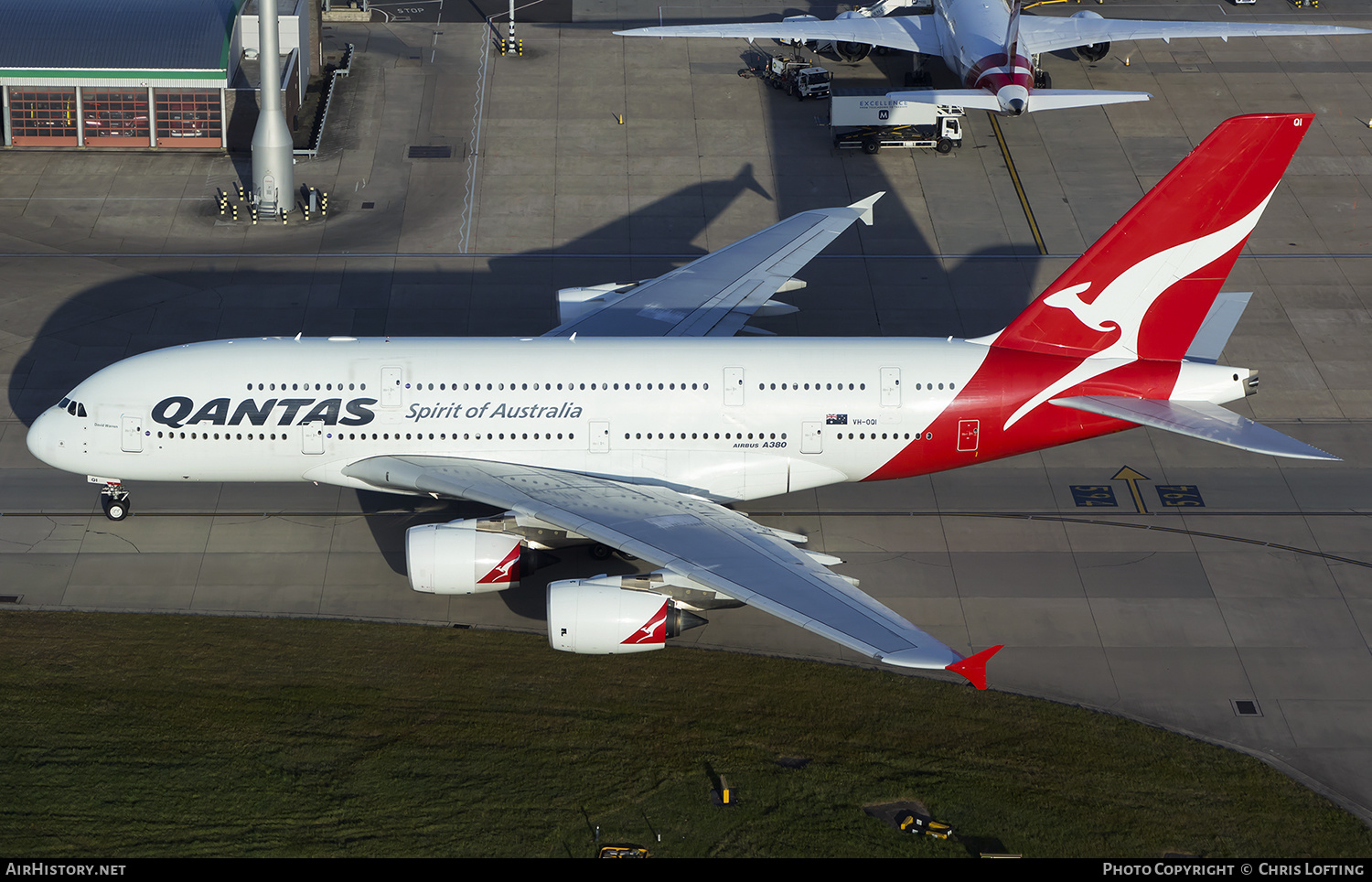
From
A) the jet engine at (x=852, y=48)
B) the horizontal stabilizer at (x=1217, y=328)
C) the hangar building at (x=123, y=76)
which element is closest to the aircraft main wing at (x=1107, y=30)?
the jet engine at (x=852, y=48)

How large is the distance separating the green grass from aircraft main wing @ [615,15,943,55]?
104 ft

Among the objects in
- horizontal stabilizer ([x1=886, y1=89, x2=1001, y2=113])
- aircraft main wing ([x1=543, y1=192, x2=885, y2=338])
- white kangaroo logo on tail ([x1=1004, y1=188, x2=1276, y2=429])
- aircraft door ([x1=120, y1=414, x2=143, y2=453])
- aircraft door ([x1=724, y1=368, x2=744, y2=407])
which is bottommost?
aircraft door ([x1=120, y1=414, x2=143, y2=453])

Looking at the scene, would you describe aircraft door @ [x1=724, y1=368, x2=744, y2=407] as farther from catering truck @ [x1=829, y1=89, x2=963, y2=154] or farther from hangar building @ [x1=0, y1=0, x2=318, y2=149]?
hangar building @ [x1=0, y1=0, x2=318, y2=149]

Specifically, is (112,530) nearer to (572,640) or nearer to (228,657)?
(228,657)

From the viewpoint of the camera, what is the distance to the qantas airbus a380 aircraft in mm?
30406

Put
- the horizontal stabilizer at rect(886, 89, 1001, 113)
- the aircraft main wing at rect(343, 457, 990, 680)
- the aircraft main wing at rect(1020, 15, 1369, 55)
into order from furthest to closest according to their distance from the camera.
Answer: the aircraft main wing at rect(1020, 15, 1369, 55)
the horizontal stabilizer at rect(886, 89, 1001, 113)
the aircraft main wing at rect(343, 457, 990, 680)

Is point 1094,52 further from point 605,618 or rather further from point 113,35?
point 605,618

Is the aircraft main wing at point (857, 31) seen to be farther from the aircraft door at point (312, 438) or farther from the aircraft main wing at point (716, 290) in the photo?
the aircraft door at point (312, 438)

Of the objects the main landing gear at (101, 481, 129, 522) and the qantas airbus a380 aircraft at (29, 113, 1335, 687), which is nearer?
the qantas airbus a380 aircraft at (29, 113, 1335, 687)

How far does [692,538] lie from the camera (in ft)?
92.7

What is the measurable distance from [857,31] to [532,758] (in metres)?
38.4

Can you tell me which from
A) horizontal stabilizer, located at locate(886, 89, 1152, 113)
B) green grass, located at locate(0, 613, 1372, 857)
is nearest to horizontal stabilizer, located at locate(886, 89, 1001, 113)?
horizontal stabilizer, located at locate(886, 89, 1152, 113)

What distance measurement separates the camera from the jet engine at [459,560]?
28.9m

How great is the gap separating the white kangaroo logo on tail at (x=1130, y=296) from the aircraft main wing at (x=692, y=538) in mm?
7759
